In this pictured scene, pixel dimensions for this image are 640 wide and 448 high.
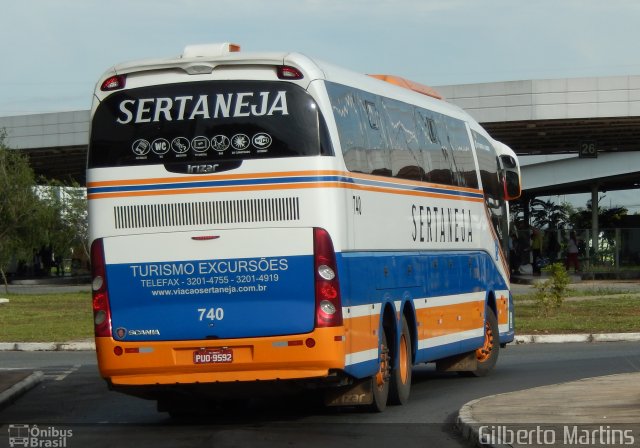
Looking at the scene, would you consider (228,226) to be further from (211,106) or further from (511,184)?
(511,184)

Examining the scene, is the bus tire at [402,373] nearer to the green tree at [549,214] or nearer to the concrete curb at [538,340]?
the concrete curb at [538,340]

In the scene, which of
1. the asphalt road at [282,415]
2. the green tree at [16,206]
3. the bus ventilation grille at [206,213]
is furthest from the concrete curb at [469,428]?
the green tree at [16,206]

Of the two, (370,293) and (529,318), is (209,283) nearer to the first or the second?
(370,293)

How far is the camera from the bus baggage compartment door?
39.1ft

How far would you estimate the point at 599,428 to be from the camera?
10820 millimetres

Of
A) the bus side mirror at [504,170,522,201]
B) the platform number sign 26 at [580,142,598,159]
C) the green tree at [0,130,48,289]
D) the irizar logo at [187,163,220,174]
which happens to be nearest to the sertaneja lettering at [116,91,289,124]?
the irizar logo at [187,163,220,174]

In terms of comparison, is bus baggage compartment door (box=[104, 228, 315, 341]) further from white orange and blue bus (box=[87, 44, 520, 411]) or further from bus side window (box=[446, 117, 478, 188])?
bus side window (box=[446, 117, 478, 188])

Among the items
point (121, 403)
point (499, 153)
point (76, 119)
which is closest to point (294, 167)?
point (121, 403)

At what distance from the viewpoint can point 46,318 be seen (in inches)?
1237

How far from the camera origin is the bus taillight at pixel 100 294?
12.2m

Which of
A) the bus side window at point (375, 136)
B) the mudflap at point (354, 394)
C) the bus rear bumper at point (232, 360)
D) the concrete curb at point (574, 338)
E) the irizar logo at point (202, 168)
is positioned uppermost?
the bus side window at point (375, 136)

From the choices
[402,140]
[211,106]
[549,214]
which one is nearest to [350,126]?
[211,106]

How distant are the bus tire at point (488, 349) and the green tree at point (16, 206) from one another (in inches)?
1196

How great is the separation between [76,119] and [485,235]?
35.2 metres
